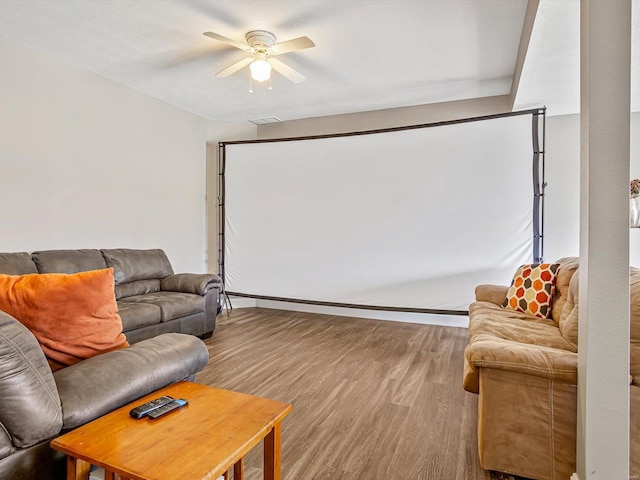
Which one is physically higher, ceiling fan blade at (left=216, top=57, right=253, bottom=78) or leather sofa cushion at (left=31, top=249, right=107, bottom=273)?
ceiling fan blade at (left=216, top=57, right=253, bottom=78)

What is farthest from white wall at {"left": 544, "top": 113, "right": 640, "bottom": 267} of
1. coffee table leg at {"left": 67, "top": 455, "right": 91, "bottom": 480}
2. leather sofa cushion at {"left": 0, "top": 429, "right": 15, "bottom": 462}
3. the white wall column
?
leather sofa cushion at {"left": 0, "top": 429, "right": 15, "bottom": 462}

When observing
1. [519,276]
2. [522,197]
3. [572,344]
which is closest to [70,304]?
[572,344]

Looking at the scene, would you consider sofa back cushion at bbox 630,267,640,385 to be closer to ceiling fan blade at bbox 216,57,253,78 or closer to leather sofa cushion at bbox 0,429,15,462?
leather sofa cushion at bbox 0,429,15,462

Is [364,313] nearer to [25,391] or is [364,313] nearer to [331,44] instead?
[331,44]

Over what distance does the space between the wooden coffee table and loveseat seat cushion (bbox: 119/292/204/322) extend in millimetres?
2228

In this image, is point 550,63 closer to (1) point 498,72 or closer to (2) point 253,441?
(1) point 498,72

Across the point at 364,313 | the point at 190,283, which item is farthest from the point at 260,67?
the point at 364,313

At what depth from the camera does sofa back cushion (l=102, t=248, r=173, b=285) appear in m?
3.86

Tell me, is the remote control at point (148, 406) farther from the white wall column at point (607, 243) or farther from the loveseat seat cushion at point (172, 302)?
the loveseat seat cushion at point (172, 302)

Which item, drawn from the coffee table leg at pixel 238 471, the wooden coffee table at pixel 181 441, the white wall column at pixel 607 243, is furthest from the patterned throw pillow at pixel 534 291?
the coffee table leg at pixel 238 471

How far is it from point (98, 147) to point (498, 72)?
14.0ft

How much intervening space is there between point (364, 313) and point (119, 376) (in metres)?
3.92

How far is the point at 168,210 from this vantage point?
4.94 m

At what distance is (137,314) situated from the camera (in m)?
3.29
